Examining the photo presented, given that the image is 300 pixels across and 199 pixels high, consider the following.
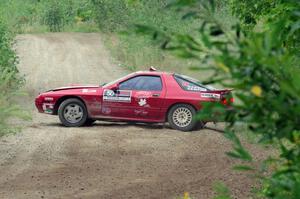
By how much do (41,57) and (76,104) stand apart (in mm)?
23946

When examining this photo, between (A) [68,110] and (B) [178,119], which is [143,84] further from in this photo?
(A) [68,110]

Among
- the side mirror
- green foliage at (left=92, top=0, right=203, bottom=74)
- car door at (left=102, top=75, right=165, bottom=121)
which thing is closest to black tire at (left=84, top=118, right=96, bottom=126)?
car door at (left=102, top=75, right=165, bottom=121)

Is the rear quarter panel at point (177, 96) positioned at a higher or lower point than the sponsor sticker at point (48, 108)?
higher

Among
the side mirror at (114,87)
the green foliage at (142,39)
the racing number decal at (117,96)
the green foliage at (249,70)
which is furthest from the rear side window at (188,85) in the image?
the green foliage at (249,70)

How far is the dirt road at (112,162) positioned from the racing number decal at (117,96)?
26.3 inches

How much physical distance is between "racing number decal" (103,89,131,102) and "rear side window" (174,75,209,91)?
1181mm

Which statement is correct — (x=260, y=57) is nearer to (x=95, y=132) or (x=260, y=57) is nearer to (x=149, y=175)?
(x=149, y=175)

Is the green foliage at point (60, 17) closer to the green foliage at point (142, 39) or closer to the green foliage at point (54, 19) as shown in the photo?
the green foliage at point (54, 19)

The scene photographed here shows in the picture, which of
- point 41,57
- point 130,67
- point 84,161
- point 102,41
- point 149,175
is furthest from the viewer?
point 102,41

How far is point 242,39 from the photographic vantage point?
8.36 ft

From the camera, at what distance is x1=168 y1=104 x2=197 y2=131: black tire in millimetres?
18375

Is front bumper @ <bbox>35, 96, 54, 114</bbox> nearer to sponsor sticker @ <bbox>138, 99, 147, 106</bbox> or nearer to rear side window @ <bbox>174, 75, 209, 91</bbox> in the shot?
sponsor sticker @ <bbox>138, 99, 147, 106</bbox>

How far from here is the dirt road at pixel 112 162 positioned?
1169cm

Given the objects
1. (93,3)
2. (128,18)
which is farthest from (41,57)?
(93,3)
